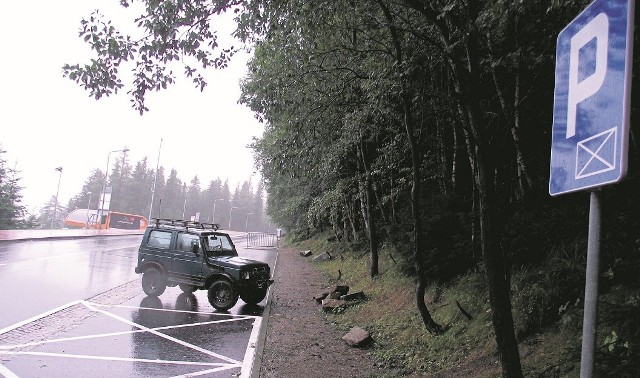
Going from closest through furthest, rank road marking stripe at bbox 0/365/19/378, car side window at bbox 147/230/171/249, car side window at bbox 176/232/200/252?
1. road marking stripe at bbox 0/365/19/378
2. car side window at bbox 176/232/200/252
3. car side window at bbox 147/230/171/249

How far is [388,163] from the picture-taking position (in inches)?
479

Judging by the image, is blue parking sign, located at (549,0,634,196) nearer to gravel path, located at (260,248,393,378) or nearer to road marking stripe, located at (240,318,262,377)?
gravel path, located at (260,248,393,378)

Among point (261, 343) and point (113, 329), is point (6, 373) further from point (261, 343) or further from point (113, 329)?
point (261, 343)

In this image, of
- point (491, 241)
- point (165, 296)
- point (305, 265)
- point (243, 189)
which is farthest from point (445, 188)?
point (243, 189)

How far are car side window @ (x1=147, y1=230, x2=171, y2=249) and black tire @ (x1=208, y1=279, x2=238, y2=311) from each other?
206cm

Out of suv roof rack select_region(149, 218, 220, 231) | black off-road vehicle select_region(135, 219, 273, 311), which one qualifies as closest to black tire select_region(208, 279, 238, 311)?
black off-road vehicle select_region(135, 219, 273, 311)

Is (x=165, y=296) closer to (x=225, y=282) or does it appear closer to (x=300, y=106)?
(x=225, y=282)

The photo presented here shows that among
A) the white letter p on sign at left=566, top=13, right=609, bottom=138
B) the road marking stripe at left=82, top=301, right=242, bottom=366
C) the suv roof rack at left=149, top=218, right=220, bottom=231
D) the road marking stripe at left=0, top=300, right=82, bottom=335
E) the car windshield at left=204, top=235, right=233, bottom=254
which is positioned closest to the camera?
the white letter p on sign at left=566, top=13, right=609, bottom=138

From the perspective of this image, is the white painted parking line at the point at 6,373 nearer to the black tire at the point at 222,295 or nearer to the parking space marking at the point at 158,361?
the parking space marking at the point at 158,361

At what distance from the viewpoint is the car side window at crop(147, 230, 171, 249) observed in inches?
475

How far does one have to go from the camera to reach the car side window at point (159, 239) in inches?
475

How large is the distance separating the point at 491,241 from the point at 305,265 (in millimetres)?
19169

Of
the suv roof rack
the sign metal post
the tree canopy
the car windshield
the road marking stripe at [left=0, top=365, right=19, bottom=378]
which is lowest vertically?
the road marking stripe at [left=0, top=365, right=19, bottom=378]

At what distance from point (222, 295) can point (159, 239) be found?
106 inches
